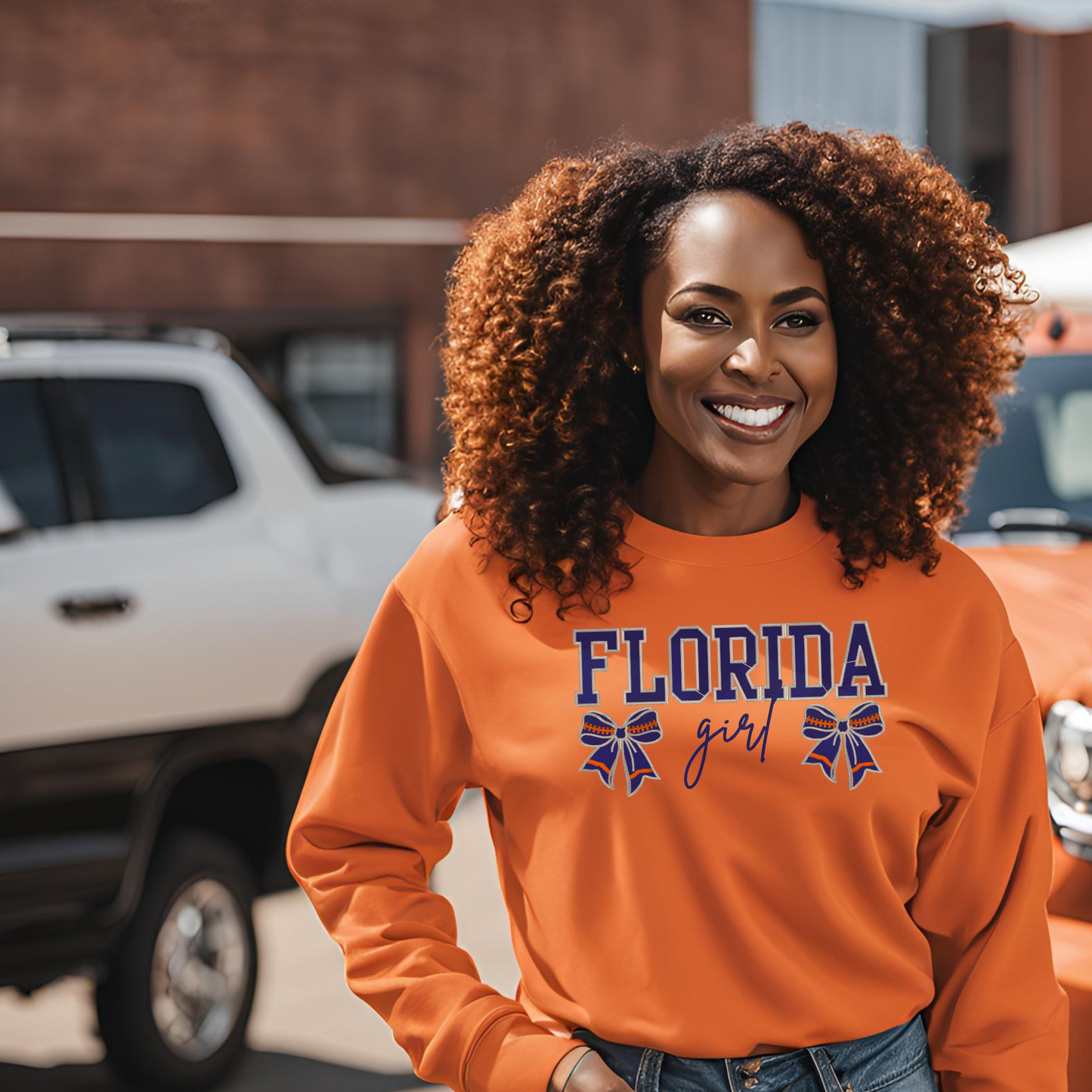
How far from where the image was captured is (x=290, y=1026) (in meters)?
4.97

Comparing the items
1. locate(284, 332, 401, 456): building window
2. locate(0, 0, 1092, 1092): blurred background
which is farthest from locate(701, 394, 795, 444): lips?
locate(284, 332, 401, 456): building window

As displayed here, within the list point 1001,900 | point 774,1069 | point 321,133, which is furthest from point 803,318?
point 321,133

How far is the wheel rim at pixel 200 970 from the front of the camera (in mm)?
4398

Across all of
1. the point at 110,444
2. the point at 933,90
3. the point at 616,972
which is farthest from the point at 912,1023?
the point at 933,90

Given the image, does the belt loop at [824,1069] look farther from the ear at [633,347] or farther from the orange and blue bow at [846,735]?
the ear at [633,347]

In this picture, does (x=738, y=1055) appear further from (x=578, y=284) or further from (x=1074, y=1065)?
(x=1074, y=1065)

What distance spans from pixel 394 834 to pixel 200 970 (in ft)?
9.28

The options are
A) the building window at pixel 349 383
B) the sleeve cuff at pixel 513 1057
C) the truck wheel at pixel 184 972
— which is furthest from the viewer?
the building window at pixel 349 383

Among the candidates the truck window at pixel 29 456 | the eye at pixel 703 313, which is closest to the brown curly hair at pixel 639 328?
the eye at pixel 703 313

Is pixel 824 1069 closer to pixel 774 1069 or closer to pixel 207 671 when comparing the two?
pixel 774 1069

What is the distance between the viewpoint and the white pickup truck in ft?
13.5

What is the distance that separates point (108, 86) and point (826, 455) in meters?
12.7

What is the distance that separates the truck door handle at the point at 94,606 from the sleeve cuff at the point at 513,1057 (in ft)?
8.74

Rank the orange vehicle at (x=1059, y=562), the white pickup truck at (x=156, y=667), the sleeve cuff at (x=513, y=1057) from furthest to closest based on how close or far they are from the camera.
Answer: the white pickup truck at (x=156, y=667) < the orange vehicle at (x=1059, y=562) < the sleeve cuff at (x=513, y=1057)
